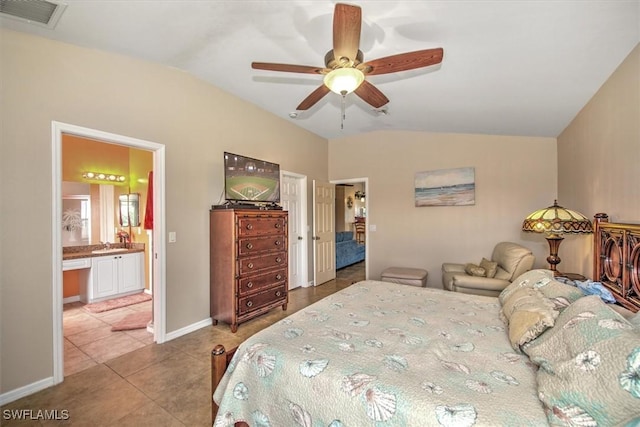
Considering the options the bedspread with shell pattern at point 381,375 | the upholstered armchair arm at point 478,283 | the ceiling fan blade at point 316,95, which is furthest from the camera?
the upholstered armchair arm at point 478,283

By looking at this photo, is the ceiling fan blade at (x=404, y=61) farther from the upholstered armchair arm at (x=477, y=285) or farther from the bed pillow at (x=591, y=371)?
the upholstered armchair arm at (x=477, y=285)

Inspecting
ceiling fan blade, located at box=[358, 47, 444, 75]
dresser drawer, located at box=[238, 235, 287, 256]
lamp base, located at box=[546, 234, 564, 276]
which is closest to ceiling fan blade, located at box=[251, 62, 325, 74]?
ceiling fan blade, located at box=[358, 47, 444, 75]

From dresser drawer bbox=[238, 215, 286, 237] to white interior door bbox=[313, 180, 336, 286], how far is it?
1.46m

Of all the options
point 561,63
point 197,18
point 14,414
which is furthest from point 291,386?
point 561,63

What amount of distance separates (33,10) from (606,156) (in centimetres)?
445

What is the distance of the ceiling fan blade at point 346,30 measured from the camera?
1.45m

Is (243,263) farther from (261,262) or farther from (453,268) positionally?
(453,268)

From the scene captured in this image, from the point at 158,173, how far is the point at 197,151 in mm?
539

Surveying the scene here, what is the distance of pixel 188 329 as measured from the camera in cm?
318

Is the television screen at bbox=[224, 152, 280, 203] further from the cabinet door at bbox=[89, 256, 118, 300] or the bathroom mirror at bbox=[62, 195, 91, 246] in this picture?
the bathroom mirror at bbox=[62, 195, 91, 246]

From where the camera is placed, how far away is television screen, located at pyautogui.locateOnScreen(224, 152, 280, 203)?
3355 mm

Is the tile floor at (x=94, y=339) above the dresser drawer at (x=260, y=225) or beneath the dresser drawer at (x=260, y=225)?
beneath

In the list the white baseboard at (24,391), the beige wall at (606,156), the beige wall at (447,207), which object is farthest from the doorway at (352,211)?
the white baseboard at (24,391)

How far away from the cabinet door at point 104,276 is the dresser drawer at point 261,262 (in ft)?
8.60
